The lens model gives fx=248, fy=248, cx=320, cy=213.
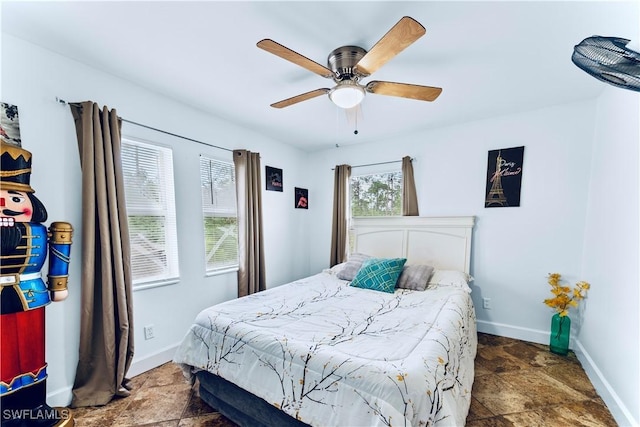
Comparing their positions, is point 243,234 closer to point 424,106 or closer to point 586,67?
point 424,106

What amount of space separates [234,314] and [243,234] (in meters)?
1.24

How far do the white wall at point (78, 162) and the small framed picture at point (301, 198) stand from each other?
2.13 feet

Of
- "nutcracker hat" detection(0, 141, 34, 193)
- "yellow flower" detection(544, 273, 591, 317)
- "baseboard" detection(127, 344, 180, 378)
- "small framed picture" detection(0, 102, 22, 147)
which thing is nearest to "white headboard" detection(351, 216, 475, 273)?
"yellow flower" detection(544, 273, 591, 317)

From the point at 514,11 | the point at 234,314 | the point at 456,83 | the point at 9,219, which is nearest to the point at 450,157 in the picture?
the point at 456,83

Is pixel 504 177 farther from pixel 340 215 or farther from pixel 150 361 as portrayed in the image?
pixel 150 361

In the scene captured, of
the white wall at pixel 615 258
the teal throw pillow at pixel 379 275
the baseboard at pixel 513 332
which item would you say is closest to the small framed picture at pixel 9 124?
the teal throw pillow at pixel 379 275

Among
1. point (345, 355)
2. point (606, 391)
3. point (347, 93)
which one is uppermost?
point (347, 93)

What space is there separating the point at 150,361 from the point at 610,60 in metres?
3.44

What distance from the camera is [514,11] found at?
131 centimetres

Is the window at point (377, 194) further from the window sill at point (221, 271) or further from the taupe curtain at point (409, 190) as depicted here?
the window sill at point (221, 271)

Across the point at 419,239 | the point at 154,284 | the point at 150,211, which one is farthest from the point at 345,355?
the point at 419,239

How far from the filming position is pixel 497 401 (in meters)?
1.75

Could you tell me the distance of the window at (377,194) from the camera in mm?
3385

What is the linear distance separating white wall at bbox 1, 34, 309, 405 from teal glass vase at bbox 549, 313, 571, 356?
314cm
